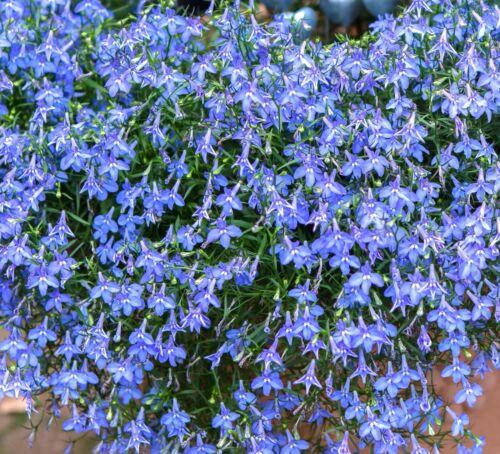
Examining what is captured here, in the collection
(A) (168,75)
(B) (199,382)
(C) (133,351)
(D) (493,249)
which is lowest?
(B) (199,382)

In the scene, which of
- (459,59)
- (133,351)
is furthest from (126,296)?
(459,59)

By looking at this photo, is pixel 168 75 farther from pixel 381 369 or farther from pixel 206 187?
pixel 381 369

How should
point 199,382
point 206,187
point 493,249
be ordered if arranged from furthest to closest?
point 199,382, point 206,187, point 493,249

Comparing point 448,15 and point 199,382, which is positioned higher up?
point 448,15

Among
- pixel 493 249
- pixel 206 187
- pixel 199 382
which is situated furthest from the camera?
pixel 199 382

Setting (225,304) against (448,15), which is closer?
(225,304)

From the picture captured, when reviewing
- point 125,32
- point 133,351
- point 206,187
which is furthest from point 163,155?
point 133,351
